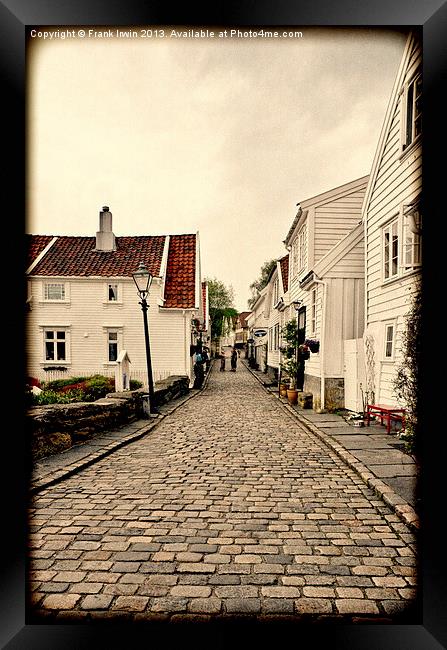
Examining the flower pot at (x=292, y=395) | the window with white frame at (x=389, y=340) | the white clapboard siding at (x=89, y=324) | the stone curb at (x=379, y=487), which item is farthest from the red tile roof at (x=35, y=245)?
the flower pot at (x=292, y=395)

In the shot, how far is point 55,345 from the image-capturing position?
3141 millimetres

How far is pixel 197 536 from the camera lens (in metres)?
3.11

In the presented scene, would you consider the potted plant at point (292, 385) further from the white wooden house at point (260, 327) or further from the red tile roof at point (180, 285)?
the white wooden house at point (260, 327)

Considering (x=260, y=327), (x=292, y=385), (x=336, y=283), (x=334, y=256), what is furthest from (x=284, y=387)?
(x=260, y=327)

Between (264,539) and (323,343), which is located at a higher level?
(323,343)

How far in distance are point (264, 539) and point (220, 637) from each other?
45.3 inches

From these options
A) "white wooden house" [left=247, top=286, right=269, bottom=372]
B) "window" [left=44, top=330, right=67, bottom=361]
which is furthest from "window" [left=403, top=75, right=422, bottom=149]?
"white wooden house" [left=247, top=286, right=269, bottom=372]

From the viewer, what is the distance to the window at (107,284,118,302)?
3.99m

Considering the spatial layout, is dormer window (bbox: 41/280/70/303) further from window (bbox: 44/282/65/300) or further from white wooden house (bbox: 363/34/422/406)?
white wooden house (bbox: 363/34/422/406)

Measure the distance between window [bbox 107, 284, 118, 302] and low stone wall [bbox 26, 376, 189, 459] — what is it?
3.62 feet
